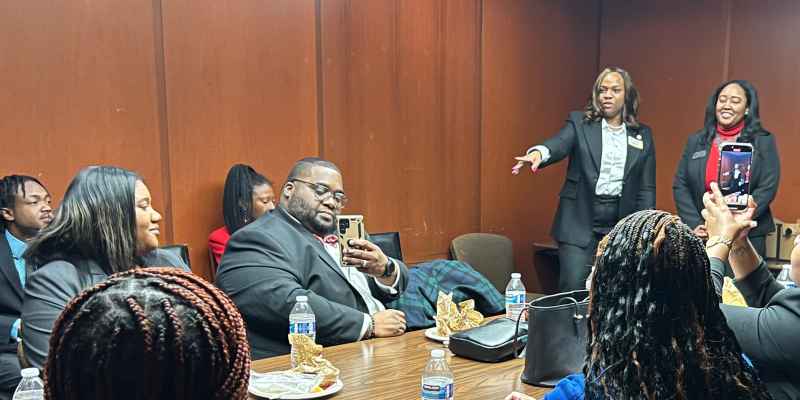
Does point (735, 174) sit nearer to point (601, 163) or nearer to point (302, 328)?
point (302, 328)

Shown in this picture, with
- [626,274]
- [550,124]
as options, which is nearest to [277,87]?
[550,124]

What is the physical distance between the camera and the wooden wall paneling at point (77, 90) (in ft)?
10.9

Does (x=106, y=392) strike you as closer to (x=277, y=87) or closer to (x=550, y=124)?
(x=277, y=87)

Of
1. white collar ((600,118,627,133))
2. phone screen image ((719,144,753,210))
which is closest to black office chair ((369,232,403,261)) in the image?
white collar ((600,118,627,133))

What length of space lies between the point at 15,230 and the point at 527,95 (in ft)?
13.0

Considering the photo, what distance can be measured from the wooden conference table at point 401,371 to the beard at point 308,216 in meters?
0.74

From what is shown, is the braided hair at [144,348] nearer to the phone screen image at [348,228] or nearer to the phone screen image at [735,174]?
the phone screen image at [348,228]

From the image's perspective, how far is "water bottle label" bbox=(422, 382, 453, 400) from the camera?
1787 mm

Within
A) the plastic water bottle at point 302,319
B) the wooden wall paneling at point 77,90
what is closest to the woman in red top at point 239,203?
the wooden wall paneling at point 77,90

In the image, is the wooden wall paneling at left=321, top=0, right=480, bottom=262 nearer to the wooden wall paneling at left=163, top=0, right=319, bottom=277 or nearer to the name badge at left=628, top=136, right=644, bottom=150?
A: the wooden wall paneling at left=163, top=0, right=319, bottom=277

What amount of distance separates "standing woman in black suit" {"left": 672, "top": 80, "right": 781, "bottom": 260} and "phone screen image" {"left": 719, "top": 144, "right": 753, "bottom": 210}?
5.59ft

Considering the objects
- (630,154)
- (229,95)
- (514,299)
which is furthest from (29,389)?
(630,154)

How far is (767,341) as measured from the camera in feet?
5.13

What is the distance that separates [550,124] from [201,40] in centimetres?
322
